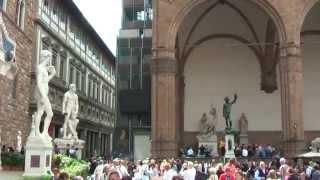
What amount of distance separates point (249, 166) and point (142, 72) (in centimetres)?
Answer: 2384

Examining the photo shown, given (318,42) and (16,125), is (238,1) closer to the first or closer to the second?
(318,42)

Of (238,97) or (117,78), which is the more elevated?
(117,78)

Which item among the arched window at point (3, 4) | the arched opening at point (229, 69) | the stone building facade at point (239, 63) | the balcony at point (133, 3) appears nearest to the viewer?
the arched window at point (3, 4)

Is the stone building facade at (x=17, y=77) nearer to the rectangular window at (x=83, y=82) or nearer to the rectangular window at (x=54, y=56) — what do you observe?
the rectangular window at (x=54, y=56)

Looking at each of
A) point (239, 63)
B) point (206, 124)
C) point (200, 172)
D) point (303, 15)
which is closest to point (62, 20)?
point (239, 63)

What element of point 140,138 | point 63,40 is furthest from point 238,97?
point 63,40

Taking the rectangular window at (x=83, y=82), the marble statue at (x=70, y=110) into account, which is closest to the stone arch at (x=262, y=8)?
the marble statue at (x=70, y=110)

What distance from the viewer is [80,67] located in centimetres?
4881

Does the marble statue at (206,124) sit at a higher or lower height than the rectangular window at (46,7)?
lower

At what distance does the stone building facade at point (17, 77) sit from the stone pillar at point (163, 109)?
7.14 meters

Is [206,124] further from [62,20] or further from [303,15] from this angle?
[62,20]

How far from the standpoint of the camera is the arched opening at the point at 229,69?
32.1 metres

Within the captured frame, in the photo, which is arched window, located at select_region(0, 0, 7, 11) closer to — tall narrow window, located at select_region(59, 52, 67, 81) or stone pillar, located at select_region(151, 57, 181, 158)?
stone pillar, located at select_region(151, 57, 181, 158)

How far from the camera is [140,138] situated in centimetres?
4078
